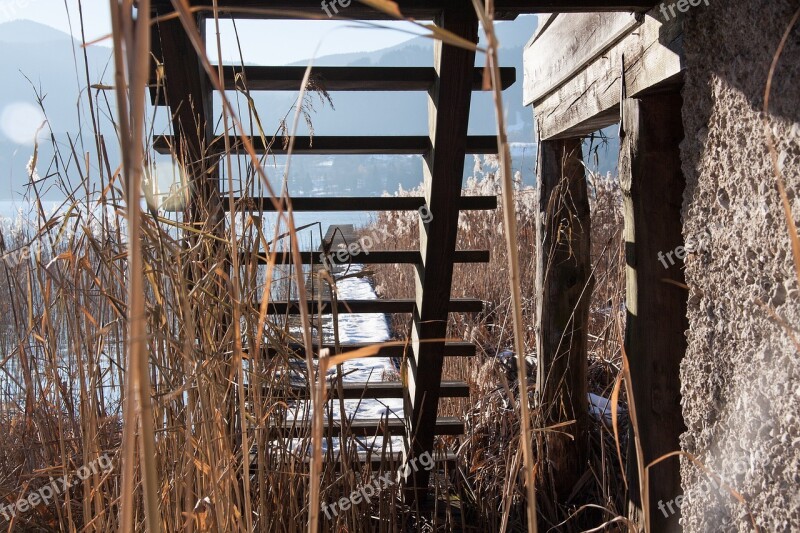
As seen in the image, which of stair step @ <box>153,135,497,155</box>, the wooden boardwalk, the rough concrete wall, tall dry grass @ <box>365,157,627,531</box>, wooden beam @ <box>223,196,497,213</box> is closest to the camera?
the rough concrete wall

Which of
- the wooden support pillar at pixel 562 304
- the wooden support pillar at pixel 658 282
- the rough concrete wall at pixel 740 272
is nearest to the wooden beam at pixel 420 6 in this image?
the wooden support pillar at pixel 658 282

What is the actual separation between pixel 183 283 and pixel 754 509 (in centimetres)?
102

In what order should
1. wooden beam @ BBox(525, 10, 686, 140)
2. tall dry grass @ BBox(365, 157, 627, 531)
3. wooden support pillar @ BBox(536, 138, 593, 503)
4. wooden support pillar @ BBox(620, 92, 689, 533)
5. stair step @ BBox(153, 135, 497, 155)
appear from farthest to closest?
wooden support pillar @ BBox(536, 138, 593, 503) → tall dry grass @ BBox(365, 157, 627, 531) → stair step @ BBox(153, 135, 497, 155) → wooden support pillar @ BBox(620, 92, 689, 533) → wooden beam @ BBox(525, 10, 686, 140)

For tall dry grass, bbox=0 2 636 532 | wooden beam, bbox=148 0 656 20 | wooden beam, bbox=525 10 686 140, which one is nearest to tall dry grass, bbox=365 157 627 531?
tall dry grass, bbox=0 2 636 532

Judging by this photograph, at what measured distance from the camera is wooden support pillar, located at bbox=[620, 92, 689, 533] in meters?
1.92

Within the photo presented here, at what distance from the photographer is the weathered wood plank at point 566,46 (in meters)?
2.19

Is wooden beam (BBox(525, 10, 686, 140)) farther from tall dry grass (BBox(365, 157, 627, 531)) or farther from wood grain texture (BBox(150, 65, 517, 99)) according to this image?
tall dry grass (BBox(365, 157, 627, 531))

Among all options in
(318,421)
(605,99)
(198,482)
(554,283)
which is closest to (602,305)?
(554,283)

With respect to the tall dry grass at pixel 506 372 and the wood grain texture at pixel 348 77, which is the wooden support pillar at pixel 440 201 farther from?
the tall dry grass at pixel 506 372

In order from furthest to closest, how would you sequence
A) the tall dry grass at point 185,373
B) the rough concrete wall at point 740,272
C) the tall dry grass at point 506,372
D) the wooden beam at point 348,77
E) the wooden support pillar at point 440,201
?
1. the tall dry grass at point 506,372
2. the wooden beam at point 348,77
3. the wooden support pillar at point 440,201
4. the rough concrete wall at point 740,272
5. the tall dry grass at point 185,373

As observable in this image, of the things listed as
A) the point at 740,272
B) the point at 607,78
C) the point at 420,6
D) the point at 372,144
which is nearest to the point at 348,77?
the point at 372,144

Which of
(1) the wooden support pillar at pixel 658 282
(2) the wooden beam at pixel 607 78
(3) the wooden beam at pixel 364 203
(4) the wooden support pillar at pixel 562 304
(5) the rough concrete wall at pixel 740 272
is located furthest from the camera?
(4) the wooden support pillar at pixel 562 304

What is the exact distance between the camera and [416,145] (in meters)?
2.51

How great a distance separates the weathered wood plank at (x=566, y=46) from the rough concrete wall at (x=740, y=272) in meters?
0.59
